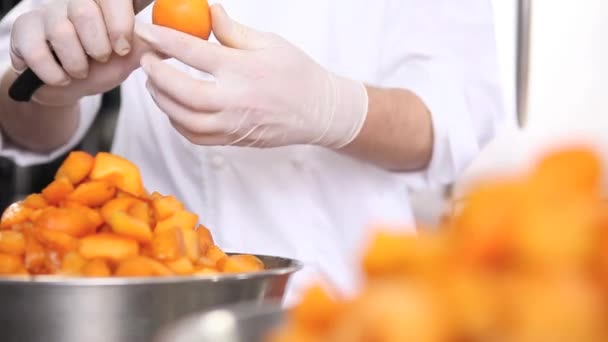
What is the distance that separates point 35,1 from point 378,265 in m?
1.23

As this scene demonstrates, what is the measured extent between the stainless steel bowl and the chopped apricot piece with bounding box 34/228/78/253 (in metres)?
0.06

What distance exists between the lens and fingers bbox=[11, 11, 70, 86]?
1.04 meters

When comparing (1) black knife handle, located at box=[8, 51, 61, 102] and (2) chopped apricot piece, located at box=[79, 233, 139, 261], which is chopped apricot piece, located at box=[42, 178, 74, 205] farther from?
(1) black knife handle, located at box=[8, 51, 61, 102]

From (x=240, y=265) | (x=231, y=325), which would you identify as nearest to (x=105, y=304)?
(x=240, y=265)

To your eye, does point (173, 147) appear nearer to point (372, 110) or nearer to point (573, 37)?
point (372, 110)

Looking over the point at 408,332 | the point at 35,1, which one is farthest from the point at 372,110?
the point at 408,332

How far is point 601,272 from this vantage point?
0.96ft

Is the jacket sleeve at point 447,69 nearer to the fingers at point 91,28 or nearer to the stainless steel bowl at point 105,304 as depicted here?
the fingers at point 91,28

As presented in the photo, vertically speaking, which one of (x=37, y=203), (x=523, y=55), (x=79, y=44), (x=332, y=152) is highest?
(x=79, y=44)

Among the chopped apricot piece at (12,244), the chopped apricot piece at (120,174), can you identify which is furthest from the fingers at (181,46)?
the chopped apricot piece at (12,244)

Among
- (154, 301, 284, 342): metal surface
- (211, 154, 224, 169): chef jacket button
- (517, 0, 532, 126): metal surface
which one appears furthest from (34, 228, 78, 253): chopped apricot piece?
(517, 0, 532, 126): metal surface

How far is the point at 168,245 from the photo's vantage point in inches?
25.9

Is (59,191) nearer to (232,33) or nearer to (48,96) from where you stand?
(232,33)

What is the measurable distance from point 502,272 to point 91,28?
0.80m
